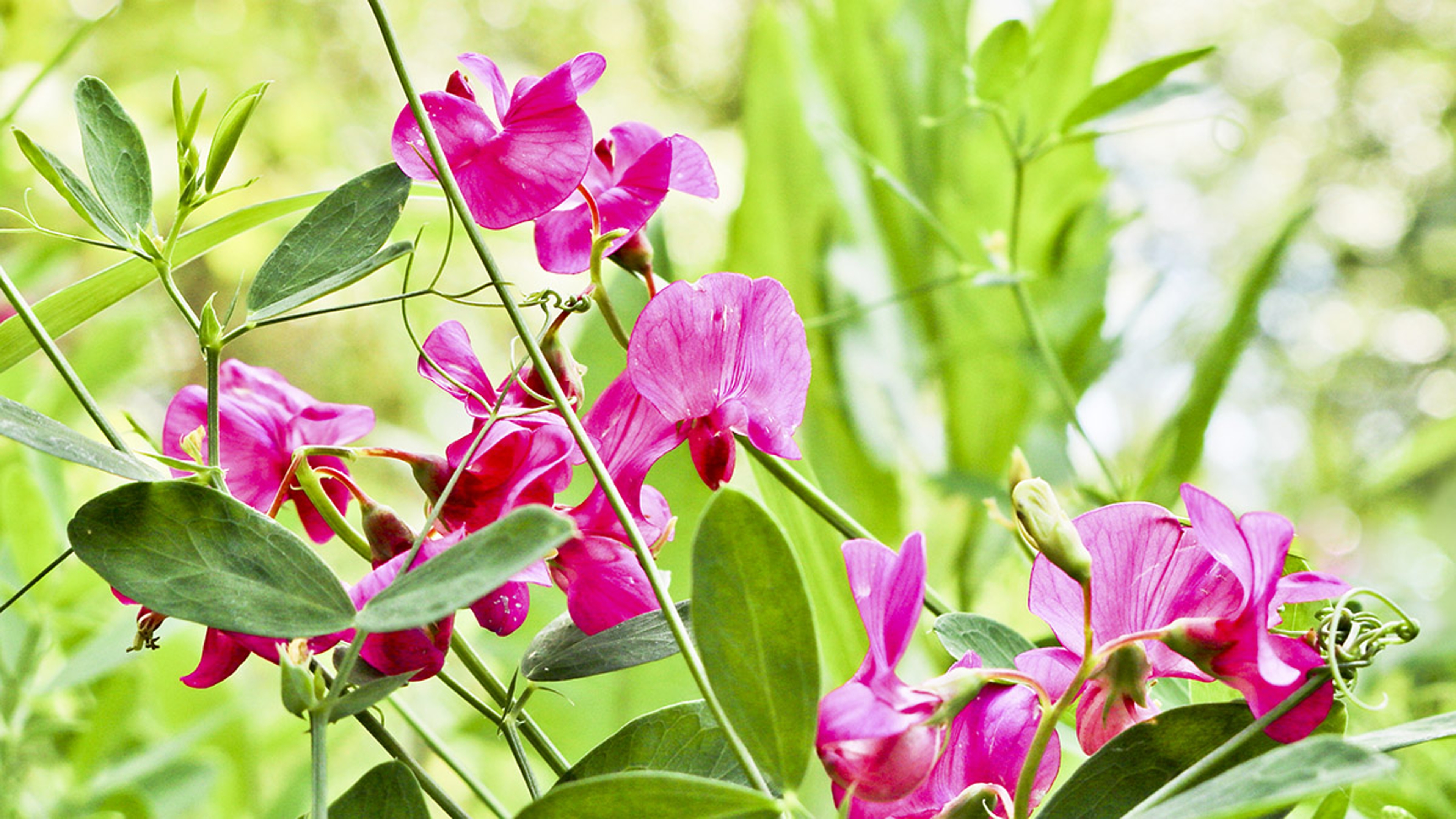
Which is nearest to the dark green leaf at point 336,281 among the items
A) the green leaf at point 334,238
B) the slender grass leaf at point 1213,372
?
the green leaf at point 334,238

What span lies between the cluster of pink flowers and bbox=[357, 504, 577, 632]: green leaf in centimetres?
4

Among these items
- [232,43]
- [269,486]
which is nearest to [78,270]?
[232,43]

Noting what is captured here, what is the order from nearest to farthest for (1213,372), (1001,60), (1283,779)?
(1283,779), (1001,60), (1213,372)

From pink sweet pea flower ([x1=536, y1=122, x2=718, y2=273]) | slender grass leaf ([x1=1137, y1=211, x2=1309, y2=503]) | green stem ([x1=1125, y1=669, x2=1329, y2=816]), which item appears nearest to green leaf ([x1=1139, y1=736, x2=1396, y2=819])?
green stem ([x1=1125, y1=669, x2=1329, y2=816])

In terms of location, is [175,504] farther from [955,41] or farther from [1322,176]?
[1322,176]

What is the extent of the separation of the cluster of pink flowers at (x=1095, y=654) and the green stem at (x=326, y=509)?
7cm

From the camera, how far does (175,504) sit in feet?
0.43

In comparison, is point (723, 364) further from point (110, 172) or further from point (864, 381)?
point (864, 381)

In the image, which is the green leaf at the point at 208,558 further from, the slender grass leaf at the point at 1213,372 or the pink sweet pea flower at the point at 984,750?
the slender grass leaf at the point at 1213,372

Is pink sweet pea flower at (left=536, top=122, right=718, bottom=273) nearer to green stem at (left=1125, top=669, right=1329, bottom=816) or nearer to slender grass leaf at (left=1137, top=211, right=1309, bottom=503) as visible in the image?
green stem at (left=1125, top=669, right=1329, bottom=816)

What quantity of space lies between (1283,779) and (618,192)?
13 centimetres

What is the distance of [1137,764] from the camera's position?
132 millimetres

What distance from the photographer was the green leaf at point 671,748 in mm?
152

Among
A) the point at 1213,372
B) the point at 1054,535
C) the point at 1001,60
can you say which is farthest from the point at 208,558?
the point at 1213,372
